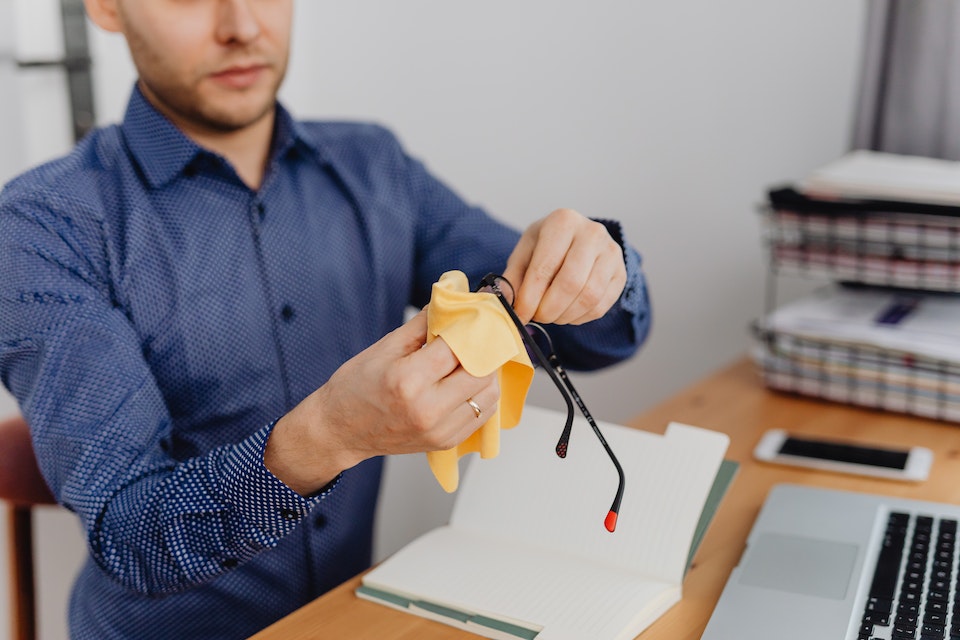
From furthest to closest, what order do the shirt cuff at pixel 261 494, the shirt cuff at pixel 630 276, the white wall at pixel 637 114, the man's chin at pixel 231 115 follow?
the white wall at pixel 637 114, the man's chin at pixel 231 115, the shirt cuff at pixel 630 276, the shirt cuff at pixel 261 494

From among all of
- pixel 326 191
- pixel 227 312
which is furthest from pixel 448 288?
pixel 326 191

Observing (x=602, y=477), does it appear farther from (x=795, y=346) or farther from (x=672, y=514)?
(x=795, y=346)

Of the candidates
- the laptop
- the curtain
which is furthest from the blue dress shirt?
the curtain

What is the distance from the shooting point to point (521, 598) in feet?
3.11

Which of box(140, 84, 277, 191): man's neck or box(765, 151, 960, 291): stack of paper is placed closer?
box(140, 84, 277, 191): man's neck

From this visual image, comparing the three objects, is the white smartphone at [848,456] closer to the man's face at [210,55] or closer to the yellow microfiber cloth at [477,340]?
the yellow microfiber cloth at [477,340]

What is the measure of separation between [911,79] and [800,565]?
897mm

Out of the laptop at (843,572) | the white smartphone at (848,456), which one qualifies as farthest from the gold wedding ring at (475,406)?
the white smartphone at (848,456)

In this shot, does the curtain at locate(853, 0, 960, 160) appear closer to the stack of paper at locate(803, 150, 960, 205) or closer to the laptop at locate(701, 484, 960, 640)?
the stack of paper at locate(803, 150, 960, 205)

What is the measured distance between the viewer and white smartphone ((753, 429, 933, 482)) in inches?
47.8

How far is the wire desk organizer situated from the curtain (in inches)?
9.6

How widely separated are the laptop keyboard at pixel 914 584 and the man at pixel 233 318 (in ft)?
1.20

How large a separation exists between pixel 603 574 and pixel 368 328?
53 cm

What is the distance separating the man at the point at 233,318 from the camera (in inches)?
36.3
